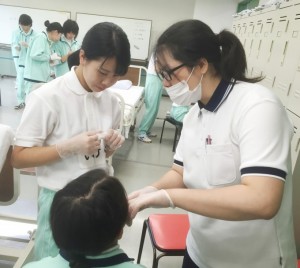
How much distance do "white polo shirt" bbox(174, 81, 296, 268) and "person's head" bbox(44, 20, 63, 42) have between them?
4.32m

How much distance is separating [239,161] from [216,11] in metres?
6.67

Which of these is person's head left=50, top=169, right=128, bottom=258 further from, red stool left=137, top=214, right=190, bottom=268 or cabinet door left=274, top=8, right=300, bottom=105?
cabinet door left=274, top=8, right=300, bottom=105

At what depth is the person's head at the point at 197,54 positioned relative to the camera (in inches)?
32.4

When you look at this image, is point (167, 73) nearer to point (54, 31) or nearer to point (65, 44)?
point (54, 31)

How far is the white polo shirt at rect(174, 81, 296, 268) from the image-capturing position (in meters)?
0.69

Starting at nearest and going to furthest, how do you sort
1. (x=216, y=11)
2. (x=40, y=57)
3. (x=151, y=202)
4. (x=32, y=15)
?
1. (x=151, y=202)
2. (x=40, y=57)
3. (x=216, y=11)
4. (x=32, y=15)

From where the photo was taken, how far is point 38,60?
14.7ft

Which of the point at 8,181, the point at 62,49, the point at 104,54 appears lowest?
the point at 8,181

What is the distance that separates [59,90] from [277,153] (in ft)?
2.58

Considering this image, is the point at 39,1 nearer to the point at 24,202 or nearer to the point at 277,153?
the point at 24,202

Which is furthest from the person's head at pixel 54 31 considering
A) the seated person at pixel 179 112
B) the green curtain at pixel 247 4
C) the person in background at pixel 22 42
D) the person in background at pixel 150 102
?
the green curtain at pixel 247 4

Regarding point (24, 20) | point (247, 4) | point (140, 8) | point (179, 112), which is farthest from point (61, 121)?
point (140, 8)

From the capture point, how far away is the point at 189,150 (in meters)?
0.98

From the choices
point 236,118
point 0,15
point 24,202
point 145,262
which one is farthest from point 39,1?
point 236,118
